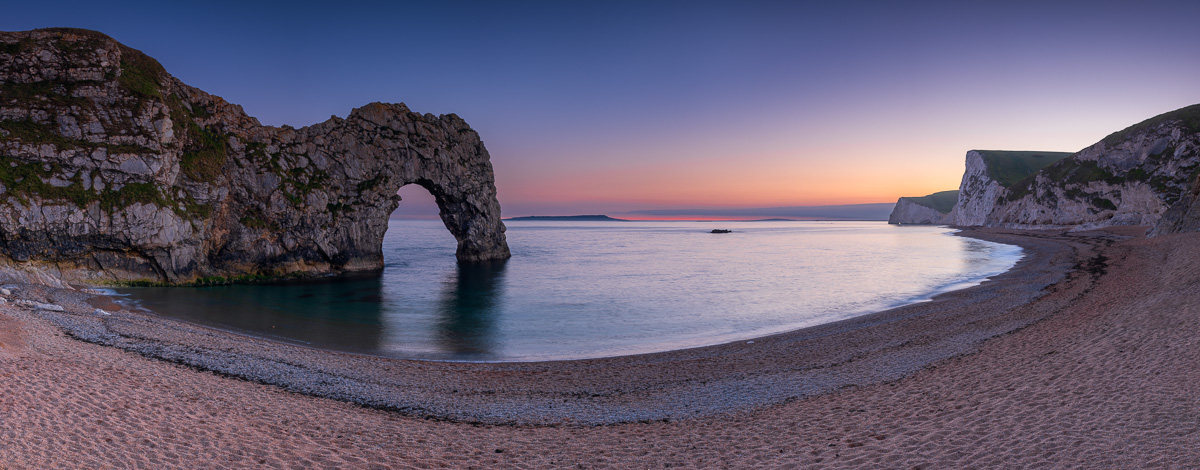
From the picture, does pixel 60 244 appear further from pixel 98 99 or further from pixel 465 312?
pixel 465 312

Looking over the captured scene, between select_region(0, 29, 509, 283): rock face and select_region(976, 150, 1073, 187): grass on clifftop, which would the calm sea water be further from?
select_region(976, 150, 1073, 187): grass on clifftop

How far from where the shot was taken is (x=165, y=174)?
102 feet

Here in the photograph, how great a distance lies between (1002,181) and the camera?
5113 inches

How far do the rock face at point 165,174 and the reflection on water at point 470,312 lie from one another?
10624 mm

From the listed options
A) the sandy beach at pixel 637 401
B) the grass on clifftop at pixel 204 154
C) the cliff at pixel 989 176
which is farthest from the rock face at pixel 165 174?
the cliff at pixel 989 176

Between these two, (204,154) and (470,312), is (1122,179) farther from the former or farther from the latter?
(204,154)

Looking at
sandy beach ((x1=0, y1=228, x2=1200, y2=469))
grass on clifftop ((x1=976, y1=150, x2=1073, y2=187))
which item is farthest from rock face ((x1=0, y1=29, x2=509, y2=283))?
grass on clifftop ((x1=976, y1=150, x2=1073, y2=187))

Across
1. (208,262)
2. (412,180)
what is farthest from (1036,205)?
(208,262)

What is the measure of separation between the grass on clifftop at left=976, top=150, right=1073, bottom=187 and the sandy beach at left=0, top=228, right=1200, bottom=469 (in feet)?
471

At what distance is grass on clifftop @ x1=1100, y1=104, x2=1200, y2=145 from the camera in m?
75.9

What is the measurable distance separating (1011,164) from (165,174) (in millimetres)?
178844

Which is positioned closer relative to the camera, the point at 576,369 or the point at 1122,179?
the point at 576,369

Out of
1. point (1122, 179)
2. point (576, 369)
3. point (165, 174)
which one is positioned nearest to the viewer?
point (576, 369)

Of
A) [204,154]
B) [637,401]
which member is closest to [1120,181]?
[637,401]
